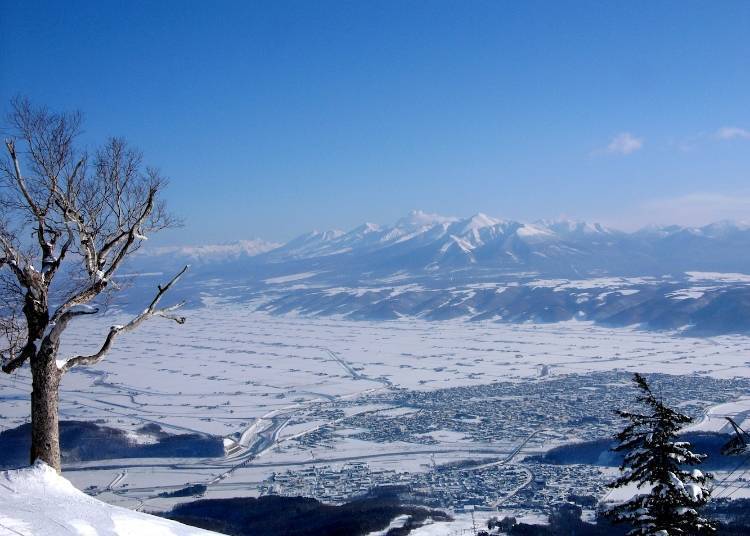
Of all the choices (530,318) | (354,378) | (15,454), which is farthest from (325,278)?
(15,454)

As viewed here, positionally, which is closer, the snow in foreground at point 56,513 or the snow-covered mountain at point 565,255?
the snow in foreground at point 56,513

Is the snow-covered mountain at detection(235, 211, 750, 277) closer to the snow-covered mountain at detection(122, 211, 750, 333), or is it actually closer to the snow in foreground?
the snow-covered mountain at detection(122, 211, 750, 333)

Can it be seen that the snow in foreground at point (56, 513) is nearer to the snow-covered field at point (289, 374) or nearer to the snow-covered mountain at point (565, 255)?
the snow-covered field at point (289, 374)

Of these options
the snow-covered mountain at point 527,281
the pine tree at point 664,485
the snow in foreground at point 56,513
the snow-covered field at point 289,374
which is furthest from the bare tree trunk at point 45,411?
the snow-covered mountain at point 527,281

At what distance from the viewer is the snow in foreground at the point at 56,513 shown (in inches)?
154

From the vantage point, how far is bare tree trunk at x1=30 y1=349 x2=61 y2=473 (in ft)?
16.1

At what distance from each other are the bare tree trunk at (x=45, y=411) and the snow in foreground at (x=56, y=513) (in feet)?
1.00

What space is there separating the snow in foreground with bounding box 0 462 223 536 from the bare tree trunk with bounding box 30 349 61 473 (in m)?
0.31

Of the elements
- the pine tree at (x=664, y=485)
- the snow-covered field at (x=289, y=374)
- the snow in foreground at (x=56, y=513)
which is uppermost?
the snow in foreground at (x=56, y=513)

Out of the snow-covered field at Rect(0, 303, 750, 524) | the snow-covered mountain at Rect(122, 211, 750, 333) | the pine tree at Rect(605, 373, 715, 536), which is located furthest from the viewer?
the snow-covered mountain at Rect(122, 211, 750, 333)

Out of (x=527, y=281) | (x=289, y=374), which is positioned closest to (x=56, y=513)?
(x=289, y=374)

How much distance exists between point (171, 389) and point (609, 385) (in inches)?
1130

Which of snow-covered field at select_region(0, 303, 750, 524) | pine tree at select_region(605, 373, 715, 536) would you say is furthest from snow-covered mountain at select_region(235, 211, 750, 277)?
pine tree at select_region(605, 373, 715, 536)

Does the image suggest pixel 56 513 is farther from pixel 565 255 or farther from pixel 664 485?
pixel 565 255
